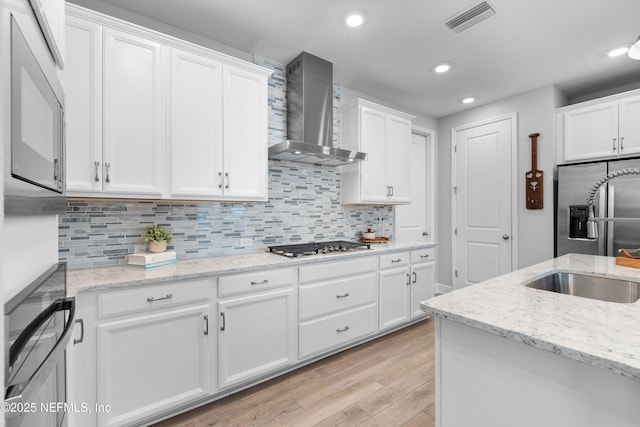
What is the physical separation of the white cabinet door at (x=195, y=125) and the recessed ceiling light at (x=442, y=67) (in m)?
2.11

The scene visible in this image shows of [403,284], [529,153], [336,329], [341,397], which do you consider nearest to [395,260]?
[403,284]

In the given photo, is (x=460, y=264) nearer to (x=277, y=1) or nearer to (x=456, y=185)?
(x=456, y=185)

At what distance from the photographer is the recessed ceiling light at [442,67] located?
2891 millimetres

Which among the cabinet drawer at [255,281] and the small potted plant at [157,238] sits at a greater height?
the small potted plant at [157,238]

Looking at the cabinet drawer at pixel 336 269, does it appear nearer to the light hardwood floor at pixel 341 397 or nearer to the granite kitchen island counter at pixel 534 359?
the light hardwood floor at pixel 341 397

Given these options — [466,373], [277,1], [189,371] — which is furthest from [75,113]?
[466,373]

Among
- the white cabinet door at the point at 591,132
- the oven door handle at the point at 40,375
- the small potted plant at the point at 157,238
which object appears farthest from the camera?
the white cabinet door at the point at 591,132

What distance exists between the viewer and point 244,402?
1.93 metres

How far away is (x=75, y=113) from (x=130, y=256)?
2.98 feet

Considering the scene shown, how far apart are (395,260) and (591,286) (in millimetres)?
1533

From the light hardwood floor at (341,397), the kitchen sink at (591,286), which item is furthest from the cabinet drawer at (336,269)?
the kitchen sink at (591,286)

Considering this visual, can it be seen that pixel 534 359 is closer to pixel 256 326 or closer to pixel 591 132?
pixel 256 326

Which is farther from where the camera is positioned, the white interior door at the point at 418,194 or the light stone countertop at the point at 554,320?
the white interior door at the point at 418,194

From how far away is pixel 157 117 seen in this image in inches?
75.0
